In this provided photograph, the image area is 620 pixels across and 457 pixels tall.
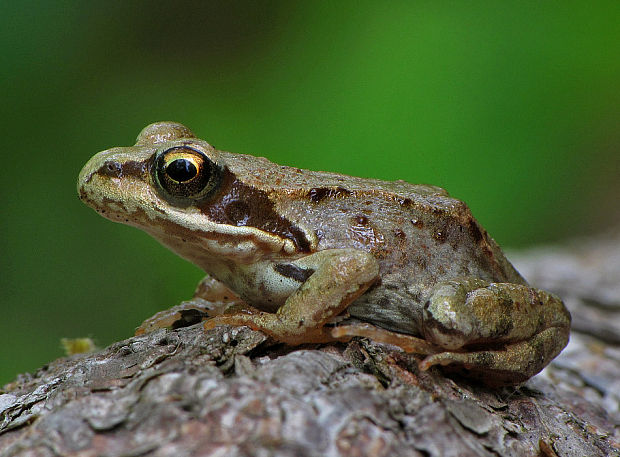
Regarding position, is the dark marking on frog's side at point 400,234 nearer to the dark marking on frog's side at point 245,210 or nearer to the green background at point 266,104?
the dark marking on frog's side at point 245,210

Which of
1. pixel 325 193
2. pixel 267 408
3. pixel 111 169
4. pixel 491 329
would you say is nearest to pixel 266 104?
pixel 325 193

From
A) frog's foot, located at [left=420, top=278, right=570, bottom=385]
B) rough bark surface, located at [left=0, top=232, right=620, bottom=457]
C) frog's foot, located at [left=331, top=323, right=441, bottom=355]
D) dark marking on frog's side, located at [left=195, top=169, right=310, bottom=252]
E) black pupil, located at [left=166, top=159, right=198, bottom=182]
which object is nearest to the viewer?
rough bark surface, located at [left=0, top=232, right=620, bottom=457]

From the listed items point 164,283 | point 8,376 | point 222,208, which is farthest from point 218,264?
point 8,376

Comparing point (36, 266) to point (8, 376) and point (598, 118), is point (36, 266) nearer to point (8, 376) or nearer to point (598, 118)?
point (8, 376)

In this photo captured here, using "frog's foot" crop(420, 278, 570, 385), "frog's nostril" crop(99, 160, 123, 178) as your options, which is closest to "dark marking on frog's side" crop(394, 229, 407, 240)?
"frog's foot" crop(420, 278, 570, 385)

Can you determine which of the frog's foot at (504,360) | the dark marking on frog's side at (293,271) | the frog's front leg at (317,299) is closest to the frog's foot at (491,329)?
the frog's foot at (504,360)

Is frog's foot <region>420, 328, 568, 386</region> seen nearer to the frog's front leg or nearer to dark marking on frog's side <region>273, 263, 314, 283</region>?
the frog's front leg
